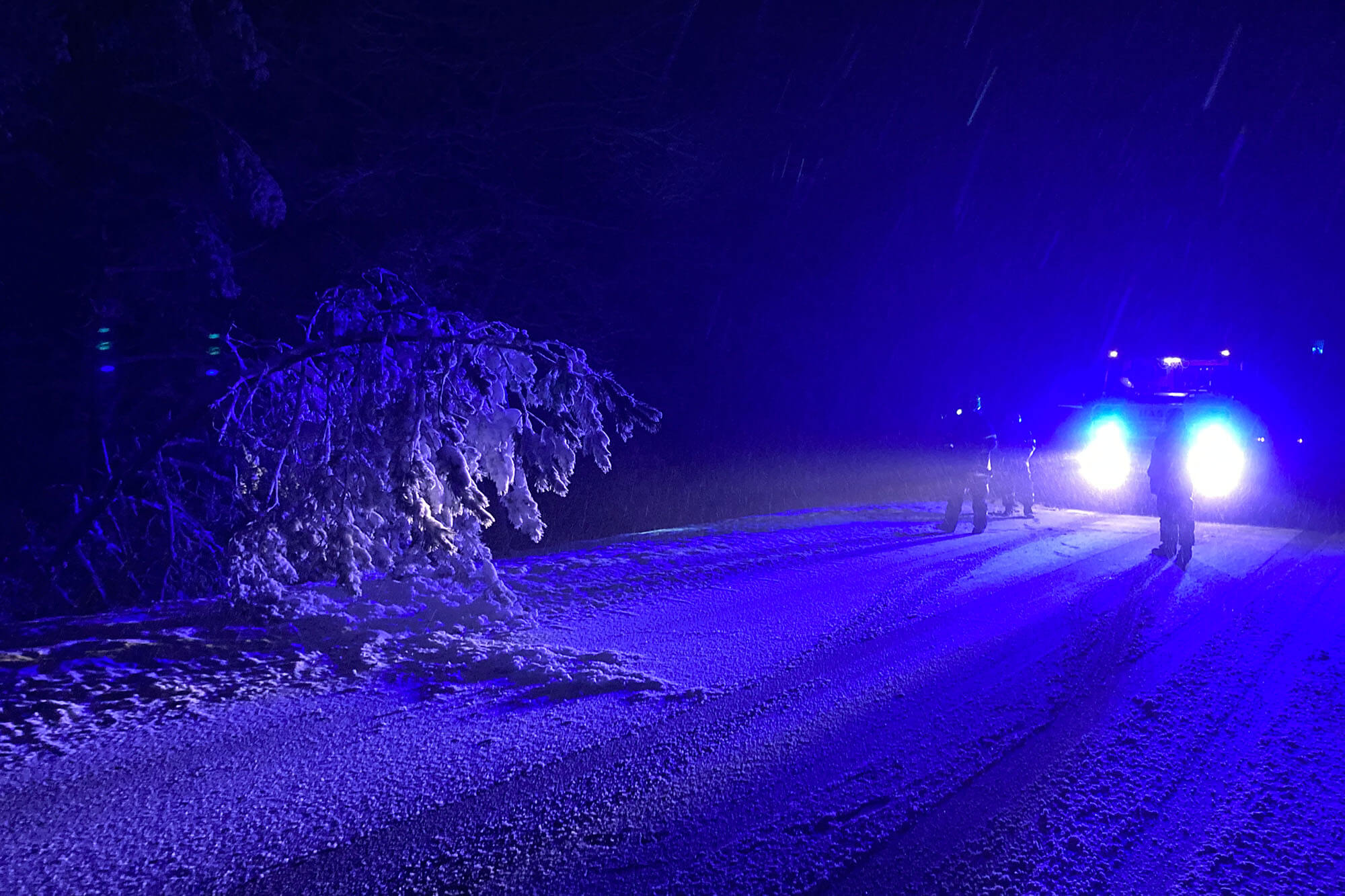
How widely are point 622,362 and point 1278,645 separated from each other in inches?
528

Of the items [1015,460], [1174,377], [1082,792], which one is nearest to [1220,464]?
[1174,377]

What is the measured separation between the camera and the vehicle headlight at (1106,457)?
54.7 feet

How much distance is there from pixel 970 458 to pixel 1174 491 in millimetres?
2800

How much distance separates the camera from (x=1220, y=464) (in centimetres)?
1827

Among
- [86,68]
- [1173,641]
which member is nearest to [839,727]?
[1173,641]

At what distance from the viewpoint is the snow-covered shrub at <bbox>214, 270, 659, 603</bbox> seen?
19.3 feet

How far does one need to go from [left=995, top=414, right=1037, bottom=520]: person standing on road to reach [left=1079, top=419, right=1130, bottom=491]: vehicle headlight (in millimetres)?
5454

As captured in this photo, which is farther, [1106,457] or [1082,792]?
[1106,457]

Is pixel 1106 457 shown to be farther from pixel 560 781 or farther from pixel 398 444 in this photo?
pixel 560 781

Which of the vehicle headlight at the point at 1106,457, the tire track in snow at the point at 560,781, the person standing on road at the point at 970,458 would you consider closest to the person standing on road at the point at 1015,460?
the person standing on road at the point at 970,458

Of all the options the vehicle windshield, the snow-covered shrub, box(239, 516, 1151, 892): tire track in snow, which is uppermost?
the vehicle windshield

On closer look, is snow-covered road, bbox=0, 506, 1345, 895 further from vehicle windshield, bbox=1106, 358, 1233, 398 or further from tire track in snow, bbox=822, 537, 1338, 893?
vehicle windshield, bbox=1106, 358, 1233, 398

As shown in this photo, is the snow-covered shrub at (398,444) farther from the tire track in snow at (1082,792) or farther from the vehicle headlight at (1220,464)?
the vehicle headlight at (1220,464)

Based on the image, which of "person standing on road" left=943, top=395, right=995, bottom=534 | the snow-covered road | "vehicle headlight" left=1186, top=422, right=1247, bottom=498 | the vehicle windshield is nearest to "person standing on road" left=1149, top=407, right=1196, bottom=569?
"person standing on road" left=943, top=395, right=995, bottom=534
